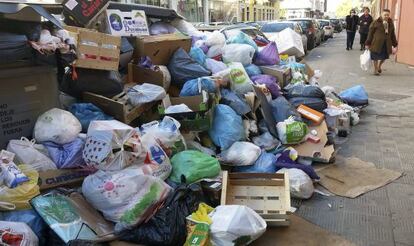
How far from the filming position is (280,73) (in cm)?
632

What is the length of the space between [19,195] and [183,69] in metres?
2.59

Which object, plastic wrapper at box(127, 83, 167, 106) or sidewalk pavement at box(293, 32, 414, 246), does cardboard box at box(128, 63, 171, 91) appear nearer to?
plastic wrapper at box(127, 83, 167, 106)

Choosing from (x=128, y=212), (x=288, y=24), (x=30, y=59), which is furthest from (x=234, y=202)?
(x=288, y=24)

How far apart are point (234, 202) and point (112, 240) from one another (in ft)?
3.42

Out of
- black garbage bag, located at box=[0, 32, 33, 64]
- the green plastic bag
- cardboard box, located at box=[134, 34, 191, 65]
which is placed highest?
black garbage bag, located at box=[0, 32, 33, 64]

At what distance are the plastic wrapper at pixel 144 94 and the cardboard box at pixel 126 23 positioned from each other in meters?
0.98

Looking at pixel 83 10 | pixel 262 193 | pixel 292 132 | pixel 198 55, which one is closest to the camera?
pixel 262 193

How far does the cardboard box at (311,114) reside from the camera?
5296 mm

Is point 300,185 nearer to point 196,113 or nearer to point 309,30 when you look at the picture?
point 196,113

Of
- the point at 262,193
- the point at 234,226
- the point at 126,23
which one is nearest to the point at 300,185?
the point at 262,193

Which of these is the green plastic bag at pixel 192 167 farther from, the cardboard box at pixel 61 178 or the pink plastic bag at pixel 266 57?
the pink plastic bag at pixel 266 57

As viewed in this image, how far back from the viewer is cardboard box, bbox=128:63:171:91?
4.76 meters

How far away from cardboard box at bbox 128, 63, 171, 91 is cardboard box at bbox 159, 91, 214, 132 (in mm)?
302

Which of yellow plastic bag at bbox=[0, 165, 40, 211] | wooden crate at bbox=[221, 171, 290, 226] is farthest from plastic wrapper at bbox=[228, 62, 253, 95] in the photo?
yellow plastic bag at bbox=[0, 165, 40, 211]
